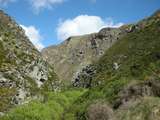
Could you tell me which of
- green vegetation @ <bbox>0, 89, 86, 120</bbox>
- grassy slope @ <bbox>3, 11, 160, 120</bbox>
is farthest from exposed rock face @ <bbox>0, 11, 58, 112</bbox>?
grassy slope @ <bbox>3, 11, 160, 120</bbox>

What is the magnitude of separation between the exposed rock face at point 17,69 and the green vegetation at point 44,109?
4.68 m

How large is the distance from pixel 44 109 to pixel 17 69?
58.3 feet

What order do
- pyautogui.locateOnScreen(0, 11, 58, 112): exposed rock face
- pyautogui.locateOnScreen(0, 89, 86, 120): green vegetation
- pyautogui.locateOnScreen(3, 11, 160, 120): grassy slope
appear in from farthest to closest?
1. pyautogui.locateOnScreen(0, 11, 58, 112): exposed rock face
2. pyautogui.locateOnScreen(0, 89, 86, 120): green vegetation
3. pyautogui.locateOnScreen(3, 11, 160, 120): grassy slope

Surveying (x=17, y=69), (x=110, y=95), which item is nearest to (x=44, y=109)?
(x=110, y=95)

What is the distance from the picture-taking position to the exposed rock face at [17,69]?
260 ft

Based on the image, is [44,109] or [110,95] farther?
[44,109]

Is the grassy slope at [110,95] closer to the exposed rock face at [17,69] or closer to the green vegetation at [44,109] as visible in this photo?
the green vegetation at [44,109]

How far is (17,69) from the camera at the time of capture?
291ft

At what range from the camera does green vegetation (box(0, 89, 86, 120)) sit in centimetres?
6631

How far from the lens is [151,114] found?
41250 millimetres

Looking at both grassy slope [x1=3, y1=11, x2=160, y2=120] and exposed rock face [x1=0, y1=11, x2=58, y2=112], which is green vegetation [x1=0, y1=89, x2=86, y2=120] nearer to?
grassy slope [x1=3, y1=11, x2=160, y2=120]

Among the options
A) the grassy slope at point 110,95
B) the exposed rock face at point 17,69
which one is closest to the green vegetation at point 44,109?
the grassy slope at point 110,95

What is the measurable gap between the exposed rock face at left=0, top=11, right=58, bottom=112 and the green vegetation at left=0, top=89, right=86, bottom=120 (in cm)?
468

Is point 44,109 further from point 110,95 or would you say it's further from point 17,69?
point 17,69
